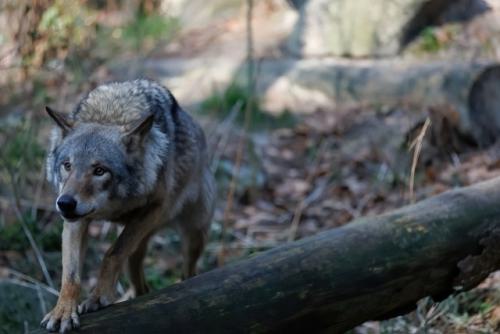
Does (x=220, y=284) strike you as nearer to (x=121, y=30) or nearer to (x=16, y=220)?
(x=16, y=220)

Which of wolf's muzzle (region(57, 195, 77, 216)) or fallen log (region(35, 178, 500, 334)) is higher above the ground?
wolf's muzzle (region(57, 195, 77, 216))

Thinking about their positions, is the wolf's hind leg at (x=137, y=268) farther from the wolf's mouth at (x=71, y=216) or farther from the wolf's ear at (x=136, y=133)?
the wolf's mouth at (x=71, y=216)

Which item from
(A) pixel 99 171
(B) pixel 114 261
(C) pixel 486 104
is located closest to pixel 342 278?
(B) pixel 114 261

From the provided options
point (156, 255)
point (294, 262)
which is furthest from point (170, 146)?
point (156, 255)

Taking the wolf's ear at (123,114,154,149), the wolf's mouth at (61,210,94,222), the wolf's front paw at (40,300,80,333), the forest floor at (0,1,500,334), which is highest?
the wolf's ear at (123,114,154,149)

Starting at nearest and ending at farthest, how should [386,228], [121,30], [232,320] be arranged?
1. [232,320]
2. [386,228]
3. [121,30]

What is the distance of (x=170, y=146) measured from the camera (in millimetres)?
5297

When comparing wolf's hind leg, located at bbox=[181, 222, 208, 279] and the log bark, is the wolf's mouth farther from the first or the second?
the log bark

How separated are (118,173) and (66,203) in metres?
0.58

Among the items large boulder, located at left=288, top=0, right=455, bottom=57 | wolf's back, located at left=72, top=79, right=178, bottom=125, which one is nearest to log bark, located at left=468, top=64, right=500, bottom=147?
large boulder, located at left=288, top=0, right=455, bottom=57

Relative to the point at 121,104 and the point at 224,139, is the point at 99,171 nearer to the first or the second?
the point at 121,104

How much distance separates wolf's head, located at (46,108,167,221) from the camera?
4285 millimetres

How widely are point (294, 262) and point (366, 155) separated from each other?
5662 mm

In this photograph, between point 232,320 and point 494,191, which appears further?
point 494,191
